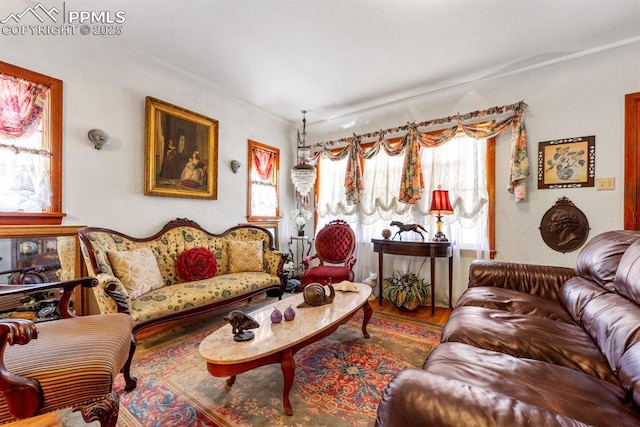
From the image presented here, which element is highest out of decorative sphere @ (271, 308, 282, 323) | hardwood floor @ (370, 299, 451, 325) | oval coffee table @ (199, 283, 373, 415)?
decorative sphere @ (271, 308, 282, 323)

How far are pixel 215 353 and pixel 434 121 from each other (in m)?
3.39

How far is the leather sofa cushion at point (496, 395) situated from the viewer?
0.65 metres

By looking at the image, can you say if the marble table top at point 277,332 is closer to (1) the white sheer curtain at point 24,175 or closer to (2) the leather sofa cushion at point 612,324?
(2) the leather sofa cushion at point 612,324

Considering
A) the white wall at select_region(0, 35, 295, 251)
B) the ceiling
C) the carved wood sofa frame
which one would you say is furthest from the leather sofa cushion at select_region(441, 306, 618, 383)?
the white wall at select_region(0, 35, 295, 251)

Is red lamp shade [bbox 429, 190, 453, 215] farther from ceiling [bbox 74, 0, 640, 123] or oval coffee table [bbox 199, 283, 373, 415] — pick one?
oval coffee table [bbox 199, 283, 373, 415]

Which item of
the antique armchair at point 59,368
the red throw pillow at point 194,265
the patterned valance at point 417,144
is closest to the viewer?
the antique armchair at point 59,368

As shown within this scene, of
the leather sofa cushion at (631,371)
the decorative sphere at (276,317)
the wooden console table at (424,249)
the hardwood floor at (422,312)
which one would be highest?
the wooden console table at (424,249)

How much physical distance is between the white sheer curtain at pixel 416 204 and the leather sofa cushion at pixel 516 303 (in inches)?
52.1

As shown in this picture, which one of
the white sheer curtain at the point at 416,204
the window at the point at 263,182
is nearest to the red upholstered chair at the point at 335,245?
the white sheer curtain at the point at 416,204

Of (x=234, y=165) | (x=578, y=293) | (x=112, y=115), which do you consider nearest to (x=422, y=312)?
(x=578, y=293)

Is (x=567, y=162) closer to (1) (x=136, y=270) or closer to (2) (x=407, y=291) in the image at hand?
(2) (x=407, y=291)

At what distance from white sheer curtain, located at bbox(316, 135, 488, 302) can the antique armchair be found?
10.5ft

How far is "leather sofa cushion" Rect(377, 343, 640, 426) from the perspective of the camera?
65cm

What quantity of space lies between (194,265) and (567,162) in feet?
13.1
